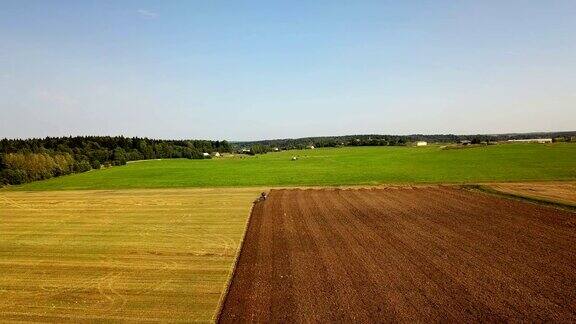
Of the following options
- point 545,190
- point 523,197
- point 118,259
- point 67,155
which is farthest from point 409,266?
point 67,155

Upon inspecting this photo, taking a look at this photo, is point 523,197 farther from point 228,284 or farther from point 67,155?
point 67,155

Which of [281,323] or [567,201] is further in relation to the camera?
[567,201]

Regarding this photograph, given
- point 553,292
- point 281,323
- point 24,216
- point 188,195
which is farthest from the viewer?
point 188,195

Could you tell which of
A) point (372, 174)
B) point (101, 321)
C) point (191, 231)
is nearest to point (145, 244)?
point (191, 231)

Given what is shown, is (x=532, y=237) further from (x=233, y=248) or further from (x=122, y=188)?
(x=122, y=188)

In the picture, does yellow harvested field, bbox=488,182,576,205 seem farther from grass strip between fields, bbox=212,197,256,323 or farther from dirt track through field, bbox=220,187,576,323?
grass strip between fields, bbox=212,197,256,323
